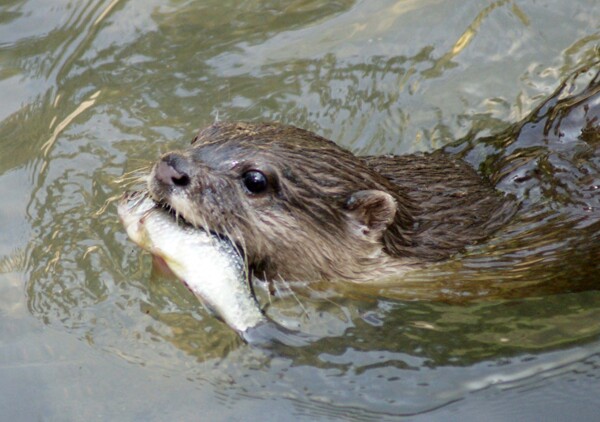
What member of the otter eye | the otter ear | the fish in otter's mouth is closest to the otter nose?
the fish in otter's mouth

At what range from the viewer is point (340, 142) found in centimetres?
530

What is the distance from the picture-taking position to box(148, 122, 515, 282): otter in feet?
12.5

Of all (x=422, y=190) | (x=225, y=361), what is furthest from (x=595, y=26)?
(x=225, y=361)

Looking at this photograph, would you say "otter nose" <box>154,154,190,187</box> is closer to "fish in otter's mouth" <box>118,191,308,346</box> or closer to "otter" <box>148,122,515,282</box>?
"otter" <box>148,122,515,282</box>

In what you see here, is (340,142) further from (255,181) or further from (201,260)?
(201,260)

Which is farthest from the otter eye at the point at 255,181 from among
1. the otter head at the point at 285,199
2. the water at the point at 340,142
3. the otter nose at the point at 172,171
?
the water at the point at 340,142

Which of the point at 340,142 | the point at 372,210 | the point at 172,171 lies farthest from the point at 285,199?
the point at 340,142

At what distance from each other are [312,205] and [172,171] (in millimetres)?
570

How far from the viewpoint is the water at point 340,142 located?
13.6 ft

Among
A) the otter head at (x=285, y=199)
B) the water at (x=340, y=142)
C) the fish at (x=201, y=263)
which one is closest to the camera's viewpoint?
the fish at (x=201, y=263)

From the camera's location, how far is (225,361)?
4293 millimetres

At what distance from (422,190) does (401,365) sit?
733 millimetres

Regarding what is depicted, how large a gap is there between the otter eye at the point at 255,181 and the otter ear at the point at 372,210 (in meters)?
0.35

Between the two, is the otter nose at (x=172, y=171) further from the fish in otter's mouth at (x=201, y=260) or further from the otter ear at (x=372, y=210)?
the otter ear at (x=372, y=210)
